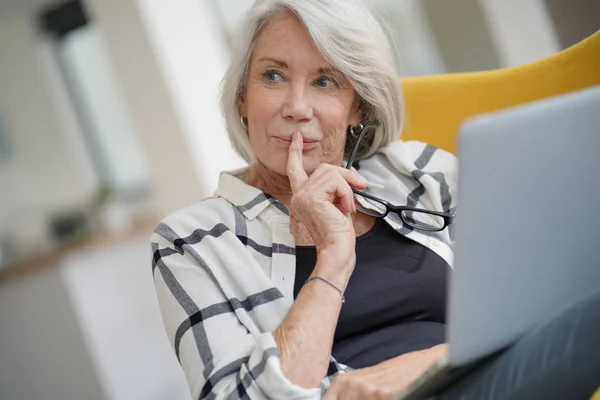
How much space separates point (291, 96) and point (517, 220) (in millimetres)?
604

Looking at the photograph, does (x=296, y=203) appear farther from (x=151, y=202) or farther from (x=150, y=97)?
(x=151, y=202)

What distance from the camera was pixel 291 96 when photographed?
1.20 metres

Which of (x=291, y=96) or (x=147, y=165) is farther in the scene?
(x=147, y=165)

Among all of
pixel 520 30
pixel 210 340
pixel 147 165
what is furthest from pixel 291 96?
pixel 147 165

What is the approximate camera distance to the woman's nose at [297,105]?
1.19 m

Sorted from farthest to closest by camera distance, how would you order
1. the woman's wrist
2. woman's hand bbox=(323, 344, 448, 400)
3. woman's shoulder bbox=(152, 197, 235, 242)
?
woman's shoulder bbox=(152, 197, 235, 242) → the woman's wrist → woman's hand bbox=(323, 344, 448, 400)

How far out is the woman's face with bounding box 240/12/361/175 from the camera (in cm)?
120

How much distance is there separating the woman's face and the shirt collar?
0.18 ft

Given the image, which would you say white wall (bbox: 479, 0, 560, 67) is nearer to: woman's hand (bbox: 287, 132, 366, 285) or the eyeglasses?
the eyeglasses

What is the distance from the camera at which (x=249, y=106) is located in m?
1.26

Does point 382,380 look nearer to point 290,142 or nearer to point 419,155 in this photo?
point 290,142

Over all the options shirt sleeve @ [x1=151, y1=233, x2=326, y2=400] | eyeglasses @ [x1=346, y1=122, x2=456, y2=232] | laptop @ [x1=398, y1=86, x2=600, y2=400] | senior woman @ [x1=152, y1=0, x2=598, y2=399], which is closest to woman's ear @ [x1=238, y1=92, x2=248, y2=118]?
senior woman @ [x1=152, y1=0, x2=598, y2=399]

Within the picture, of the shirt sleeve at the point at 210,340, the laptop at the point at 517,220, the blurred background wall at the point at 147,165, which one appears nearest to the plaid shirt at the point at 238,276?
the shirt sleeve at the point at 210,340

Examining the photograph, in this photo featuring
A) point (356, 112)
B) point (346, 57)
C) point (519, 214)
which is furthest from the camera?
point (356, 112)
